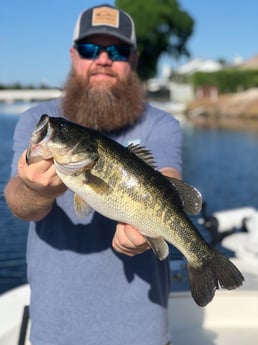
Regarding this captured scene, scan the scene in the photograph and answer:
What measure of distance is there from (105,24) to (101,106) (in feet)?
1.29

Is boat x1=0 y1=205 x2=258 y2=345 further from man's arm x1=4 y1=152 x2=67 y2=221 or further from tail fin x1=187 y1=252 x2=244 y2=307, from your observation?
tail fin x1=187 y1=252 x2=244 y2=307

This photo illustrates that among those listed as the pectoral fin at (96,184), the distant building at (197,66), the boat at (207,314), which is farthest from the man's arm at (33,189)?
the distant building at (197,66)

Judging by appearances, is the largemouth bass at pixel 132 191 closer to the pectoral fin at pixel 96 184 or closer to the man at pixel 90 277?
the pectoral fin at pixel 96 184

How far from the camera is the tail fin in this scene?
83.3 inches

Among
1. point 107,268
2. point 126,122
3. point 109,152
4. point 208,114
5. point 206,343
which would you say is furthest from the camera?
point 208,114

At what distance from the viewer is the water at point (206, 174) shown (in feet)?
20.4

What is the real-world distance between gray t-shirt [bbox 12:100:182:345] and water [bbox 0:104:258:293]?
41cm

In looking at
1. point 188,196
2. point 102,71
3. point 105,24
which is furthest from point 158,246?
point 105,24

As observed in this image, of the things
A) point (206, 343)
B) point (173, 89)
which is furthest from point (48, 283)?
point (173, 89)

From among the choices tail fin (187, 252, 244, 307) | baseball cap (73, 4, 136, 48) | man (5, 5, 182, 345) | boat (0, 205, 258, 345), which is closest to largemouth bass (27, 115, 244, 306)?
tail fin (187, 252, 244, 307)

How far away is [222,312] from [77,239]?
2215 mm

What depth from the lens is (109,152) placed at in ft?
6.33

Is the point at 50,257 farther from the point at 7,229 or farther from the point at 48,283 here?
the point at 7,229

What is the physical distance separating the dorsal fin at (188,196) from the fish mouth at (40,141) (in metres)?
0.53
